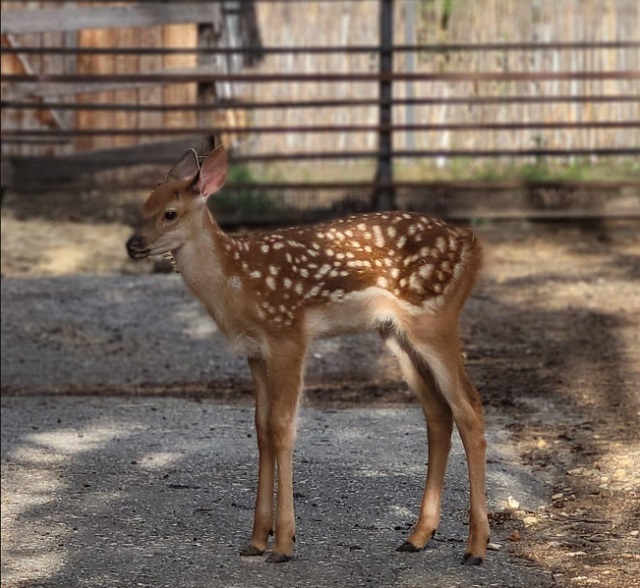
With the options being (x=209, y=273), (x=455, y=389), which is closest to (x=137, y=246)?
(x=209, y=273)

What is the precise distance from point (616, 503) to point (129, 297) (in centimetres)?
645

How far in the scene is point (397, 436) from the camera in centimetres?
817

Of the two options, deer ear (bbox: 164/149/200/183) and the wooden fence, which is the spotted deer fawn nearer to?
deer ear (bbox: 164/149/200/183)

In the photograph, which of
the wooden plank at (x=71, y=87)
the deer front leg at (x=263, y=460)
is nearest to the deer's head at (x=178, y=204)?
the deer front leg at (x=263, y=460)

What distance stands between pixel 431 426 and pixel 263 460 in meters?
0.79

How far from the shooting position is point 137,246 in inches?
240

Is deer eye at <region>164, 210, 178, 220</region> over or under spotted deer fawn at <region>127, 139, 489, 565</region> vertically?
over

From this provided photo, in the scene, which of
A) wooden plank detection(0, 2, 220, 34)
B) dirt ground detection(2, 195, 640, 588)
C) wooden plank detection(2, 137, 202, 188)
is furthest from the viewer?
wooden plank detection(2, 137, 202, 188)

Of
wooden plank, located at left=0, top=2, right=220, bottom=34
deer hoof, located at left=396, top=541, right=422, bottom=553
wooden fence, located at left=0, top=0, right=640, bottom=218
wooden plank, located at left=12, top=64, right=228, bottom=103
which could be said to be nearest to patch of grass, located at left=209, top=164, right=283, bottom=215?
wooden fence, located at left=0, top=0, right=640, bottom=218

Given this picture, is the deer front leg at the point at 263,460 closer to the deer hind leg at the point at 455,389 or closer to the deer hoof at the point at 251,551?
the deer hoof at the point at 251,551

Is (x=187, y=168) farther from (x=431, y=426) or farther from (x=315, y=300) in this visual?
(x=431, y=426)

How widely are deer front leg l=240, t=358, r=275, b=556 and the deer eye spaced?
739mm

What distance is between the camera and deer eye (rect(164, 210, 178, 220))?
6.18 m

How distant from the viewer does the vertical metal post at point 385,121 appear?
594 inches
